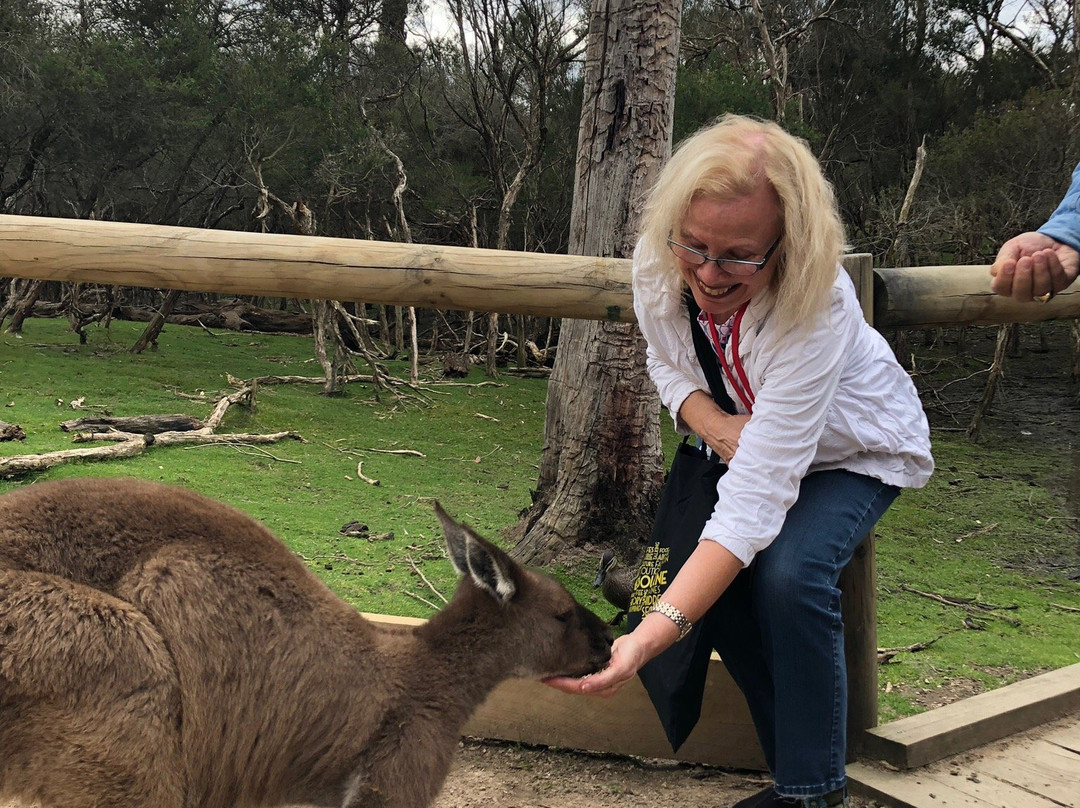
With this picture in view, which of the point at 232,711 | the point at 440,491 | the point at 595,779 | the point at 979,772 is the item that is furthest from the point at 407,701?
the point at 440,491

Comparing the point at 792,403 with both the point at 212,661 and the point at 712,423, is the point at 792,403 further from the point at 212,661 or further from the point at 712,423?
the point at 212,661

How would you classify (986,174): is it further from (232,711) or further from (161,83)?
(232,711)

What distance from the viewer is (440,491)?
17.9ft

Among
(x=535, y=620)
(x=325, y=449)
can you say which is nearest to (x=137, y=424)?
(x=325, y=449)

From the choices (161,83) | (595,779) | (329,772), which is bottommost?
(595,779)

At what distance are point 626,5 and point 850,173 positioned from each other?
46.2 ft

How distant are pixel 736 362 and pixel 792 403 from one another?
25 cm

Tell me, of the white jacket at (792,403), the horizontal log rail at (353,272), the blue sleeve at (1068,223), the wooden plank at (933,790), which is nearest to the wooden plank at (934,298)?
the horizontal log rail at (353,272)

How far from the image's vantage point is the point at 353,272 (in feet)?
9.25

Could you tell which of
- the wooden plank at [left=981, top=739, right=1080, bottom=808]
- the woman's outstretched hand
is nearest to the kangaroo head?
the woman's outstretched hand

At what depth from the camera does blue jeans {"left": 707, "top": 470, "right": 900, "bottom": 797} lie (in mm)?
2236

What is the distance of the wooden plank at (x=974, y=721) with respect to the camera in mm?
2826

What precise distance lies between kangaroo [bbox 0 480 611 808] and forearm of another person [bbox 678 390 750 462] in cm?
64

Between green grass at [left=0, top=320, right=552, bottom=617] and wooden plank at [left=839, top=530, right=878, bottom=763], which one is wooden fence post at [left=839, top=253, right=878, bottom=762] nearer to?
wooden plank at [left=839, top=530, right=878, bottom=763]
